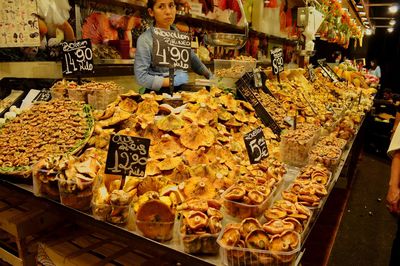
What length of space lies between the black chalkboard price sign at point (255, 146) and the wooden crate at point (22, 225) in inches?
47.1

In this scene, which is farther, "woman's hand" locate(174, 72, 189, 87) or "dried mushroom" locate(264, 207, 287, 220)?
"woman's hand" locate(174, 72, 189, 87)

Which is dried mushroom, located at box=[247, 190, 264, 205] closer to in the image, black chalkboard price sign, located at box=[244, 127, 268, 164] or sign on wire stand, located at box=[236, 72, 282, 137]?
black chalkboard price sign, located at box=[244, 127, 268, 164]

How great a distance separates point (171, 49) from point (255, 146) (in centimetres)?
95

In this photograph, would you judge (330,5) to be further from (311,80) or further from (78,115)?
(78,115)

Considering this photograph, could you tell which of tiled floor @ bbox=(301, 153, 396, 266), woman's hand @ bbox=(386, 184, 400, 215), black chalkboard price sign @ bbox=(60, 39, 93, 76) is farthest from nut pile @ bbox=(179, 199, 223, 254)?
tiled floor @ bbox=(301, 153, 396, 266)

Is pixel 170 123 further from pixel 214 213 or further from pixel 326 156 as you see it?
pixel 326 156

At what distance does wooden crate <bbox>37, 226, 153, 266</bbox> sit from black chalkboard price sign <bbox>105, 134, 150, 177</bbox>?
26.1 inches

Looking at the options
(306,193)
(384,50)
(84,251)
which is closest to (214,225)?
(306,193)

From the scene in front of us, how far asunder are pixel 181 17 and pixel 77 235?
3920 mm

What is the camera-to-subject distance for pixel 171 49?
7.64ft

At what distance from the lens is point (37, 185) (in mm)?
1604

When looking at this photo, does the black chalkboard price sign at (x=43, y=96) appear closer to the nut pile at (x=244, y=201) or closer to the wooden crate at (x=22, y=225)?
the wooden crate at (x=22, y=225)

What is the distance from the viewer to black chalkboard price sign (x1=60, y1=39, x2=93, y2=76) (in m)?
2.47

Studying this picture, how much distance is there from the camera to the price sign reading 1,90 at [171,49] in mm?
2238
